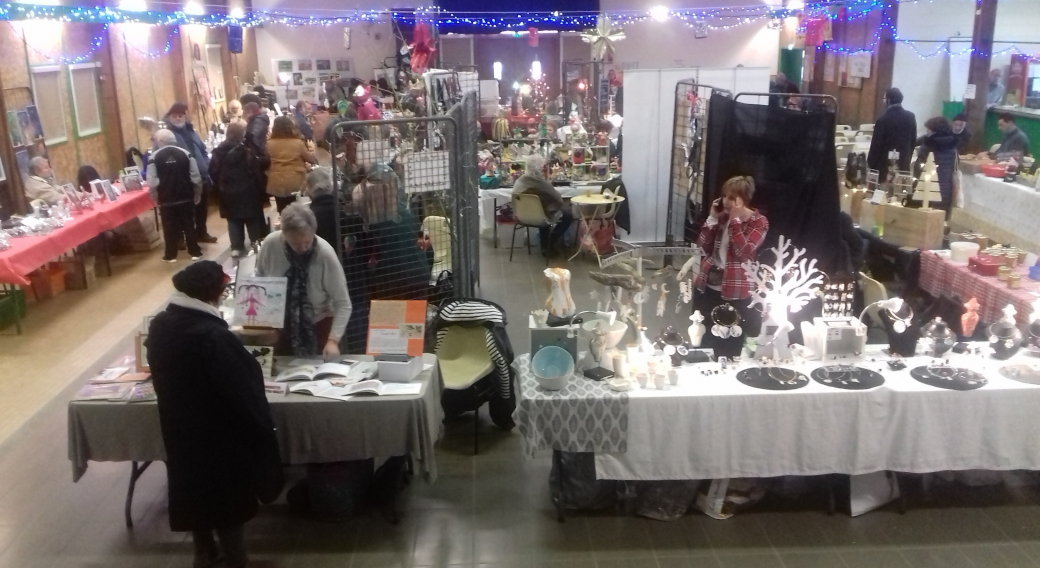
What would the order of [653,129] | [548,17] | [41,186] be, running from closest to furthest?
[41,186] → [653,129] → [548,17]

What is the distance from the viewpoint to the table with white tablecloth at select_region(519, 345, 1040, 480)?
333 cm

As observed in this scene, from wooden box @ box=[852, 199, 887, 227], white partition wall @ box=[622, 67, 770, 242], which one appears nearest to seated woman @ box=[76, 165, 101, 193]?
white partition wall @ box=[622, 67, 770, 242]

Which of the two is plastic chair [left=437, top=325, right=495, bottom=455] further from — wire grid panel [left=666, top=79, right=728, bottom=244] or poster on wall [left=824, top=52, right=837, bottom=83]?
poster on wall [left=824, top=52, right=837, bottom=83]

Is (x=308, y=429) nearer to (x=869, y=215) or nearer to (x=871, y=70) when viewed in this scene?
(x=869, y=215)

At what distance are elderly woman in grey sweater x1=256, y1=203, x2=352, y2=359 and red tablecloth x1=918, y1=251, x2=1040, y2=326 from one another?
3270 mm

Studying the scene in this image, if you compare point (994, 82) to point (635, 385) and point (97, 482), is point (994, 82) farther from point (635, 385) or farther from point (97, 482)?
point (97, 482)

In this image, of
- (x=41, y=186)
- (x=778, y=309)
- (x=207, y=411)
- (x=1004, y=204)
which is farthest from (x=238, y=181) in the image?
(x=1004, y=204)

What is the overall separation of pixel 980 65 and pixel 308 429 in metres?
8.92

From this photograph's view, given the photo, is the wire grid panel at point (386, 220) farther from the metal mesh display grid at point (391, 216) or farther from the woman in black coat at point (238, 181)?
the woman in black coat at point (238, 181)

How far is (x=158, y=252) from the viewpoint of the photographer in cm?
809

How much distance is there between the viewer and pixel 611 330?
3598 mm

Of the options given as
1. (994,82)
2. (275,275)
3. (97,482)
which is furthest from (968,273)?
(994,82)

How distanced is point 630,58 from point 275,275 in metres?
12.2

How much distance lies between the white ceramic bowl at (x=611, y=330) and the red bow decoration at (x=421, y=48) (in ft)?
20.8
